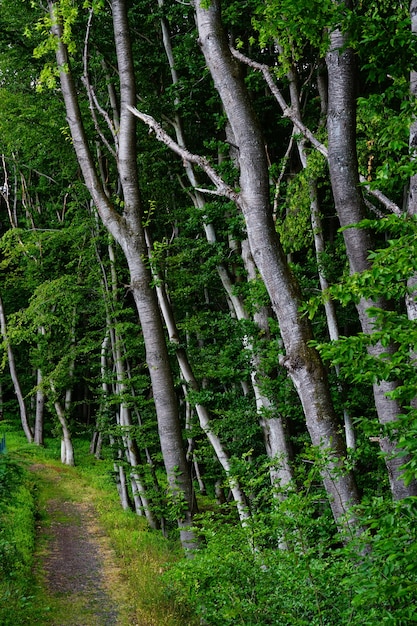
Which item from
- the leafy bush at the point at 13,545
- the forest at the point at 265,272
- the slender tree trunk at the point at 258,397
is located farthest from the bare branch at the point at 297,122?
the leafy bush at the point at 13,545

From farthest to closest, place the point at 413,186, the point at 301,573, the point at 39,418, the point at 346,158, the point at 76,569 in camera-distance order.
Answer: the point at 39,418 < the point at 76,569 < the point at 346,158 < the point at 413,186 < the point at 301,573

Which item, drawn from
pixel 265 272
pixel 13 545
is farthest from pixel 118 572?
pixel 265 272

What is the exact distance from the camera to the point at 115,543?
10820 mm

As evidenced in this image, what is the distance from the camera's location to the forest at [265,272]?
135 inches

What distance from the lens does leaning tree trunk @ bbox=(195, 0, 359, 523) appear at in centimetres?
484

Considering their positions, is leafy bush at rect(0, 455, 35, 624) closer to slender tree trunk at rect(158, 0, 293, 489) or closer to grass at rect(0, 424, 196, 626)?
grass at rect(0, 424, 196, 626)

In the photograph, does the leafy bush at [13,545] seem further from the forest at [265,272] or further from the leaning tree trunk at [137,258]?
the leaning tree trunk at [137,258]

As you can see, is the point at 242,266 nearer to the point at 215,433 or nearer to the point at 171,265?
the point at 171,265

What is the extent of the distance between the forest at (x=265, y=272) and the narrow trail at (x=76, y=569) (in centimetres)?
123

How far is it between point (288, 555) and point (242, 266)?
8.77 m

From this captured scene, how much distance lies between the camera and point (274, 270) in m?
4.98

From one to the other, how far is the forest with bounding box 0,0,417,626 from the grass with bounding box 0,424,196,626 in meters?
0.39

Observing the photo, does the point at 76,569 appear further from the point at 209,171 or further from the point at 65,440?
the point at 65,440

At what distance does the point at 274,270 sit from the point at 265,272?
8 cm
